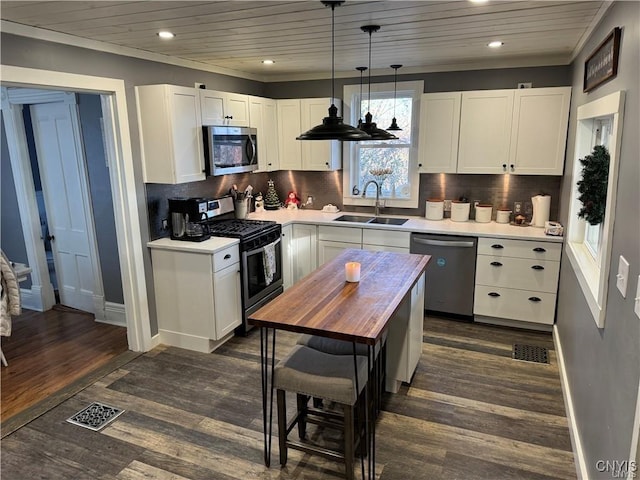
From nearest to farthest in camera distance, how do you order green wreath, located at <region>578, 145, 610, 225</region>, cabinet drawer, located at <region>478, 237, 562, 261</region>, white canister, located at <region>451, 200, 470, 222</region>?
green wreath, located at <region>578, 145, 610, 225</region> < cabinet drawer, located at <region>478, 237, 562, 261</region> < white canister, located at <region>451, 200, 470, 222</region>

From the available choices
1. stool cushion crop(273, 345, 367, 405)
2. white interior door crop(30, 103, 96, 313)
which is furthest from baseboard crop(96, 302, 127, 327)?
stool cushion crop(273, 345, 367, 405)

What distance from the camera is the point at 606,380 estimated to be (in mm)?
1918

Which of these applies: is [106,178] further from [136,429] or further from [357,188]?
[357,188]

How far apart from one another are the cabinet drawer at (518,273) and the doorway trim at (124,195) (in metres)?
3.10

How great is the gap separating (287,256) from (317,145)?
1.30 m

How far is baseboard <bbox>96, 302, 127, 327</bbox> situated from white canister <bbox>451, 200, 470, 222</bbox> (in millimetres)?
3526

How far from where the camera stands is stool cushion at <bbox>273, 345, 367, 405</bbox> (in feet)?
7.25

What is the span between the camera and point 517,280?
411 centimetres

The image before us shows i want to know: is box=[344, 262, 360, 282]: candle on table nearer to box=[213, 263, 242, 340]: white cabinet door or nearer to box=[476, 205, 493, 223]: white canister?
box=[213, 263, 242, 340]: white cabinet door

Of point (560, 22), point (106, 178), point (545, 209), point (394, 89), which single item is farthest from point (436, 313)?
point (106, 178)

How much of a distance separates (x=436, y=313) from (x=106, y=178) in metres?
3.51

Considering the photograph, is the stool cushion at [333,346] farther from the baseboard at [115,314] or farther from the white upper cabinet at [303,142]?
the white upper cabinet at [303,142]

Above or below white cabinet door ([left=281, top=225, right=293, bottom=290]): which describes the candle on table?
above

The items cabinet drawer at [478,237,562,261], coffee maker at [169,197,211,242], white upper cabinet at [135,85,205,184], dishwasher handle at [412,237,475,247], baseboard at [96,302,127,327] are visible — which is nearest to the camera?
white upper cabinet at [135,85,205,184]
